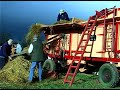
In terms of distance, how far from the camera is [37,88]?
39.8 feet

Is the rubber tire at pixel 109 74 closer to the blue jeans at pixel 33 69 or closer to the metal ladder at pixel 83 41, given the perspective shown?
the metal ladder at pixel 83 41

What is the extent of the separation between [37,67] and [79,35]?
89.6 inches

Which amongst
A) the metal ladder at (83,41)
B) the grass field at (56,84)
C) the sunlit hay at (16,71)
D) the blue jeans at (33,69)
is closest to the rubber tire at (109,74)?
the grass field at (56,84)

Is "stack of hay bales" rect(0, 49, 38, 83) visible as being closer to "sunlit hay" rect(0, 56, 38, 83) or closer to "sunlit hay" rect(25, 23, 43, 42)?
"sunlit hay" rect(0, 56, 38, 83)

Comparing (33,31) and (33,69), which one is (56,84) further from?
(33,31)

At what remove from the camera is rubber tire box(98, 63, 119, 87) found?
12.4 m

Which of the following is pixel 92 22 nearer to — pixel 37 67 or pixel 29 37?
pixel 37 67

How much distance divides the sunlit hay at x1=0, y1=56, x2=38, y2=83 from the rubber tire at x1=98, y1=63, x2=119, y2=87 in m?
2.78

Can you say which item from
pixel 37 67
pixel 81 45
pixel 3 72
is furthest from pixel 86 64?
pixel 3 72

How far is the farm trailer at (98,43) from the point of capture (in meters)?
12.9

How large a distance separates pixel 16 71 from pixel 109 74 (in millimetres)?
3573

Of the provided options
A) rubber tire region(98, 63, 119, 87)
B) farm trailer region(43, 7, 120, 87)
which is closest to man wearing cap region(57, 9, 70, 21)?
Answer: farm trailer region(43, 7, 120, 87)

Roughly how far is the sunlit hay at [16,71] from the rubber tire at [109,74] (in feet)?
9.13

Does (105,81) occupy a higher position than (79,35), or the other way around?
(79,35)
